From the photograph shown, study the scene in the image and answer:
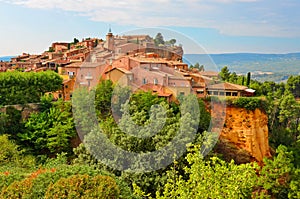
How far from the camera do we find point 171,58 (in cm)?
1462

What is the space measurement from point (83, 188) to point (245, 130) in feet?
35.3

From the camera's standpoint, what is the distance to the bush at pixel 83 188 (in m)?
5.20

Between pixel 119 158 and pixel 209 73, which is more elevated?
pixel 209 73

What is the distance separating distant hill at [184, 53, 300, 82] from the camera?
1238 cm

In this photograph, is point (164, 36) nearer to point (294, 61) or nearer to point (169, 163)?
point (169, 163)

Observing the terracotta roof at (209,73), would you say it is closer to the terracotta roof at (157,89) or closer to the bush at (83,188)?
the terracotta roof at (157,89)

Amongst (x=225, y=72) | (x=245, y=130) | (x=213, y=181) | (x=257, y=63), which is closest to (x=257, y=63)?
(x=257, y=63)

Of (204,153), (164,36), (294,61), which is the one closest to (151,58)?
(164,36)

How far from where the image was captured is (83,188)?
530 cm

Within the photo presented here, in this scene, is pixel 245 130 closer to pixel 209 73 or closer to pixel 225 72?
pixel 209 73

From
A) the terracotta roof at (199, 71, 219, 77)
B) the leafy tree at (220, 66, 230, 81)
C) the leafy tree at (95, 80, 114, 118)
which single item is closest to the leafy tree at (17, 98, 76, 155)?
the leafy tree at (95, 80, 114, 118)

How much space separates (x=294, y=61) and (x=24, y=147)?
4068 cm

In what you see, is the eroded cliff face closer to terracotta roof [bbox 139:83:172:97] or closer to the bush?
terracotta roof [bbox 139:83:172:97]

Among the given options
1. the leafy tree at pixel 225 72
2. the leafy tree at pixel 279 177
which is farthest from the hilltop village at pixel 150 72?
the leafy tree at pixel 225 72
